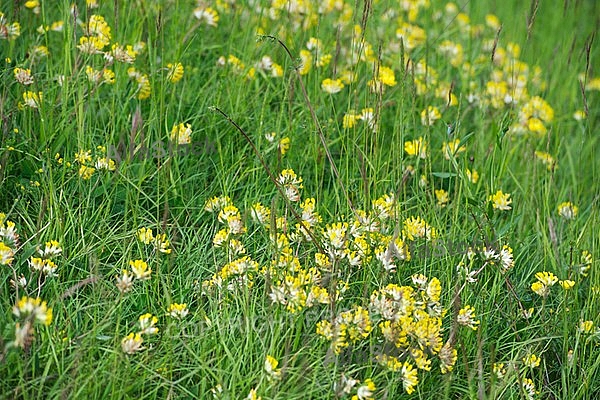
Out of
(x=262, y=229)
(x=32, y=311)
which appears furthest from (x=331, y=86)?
(x=32, y=311)

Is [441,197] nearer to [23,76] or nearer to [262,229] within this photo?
[262,229]

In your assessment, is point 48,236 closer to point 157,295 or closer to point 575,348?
point 157,295

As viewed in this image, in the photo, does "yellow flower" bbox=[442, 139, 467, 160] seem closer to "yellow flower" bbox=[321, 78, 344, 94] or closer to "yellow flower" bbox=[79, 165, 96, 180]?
"yellow flower" bbox=[321, 78, 344, 94]

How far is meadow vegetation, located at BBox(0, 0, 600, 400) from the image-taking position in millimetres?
2082

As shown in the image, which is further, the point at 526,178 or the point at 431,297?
the point at 526,178

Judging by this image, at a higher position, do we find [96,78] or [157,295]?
[96,78]

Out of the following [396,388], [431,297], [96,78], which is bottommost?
[396,388]

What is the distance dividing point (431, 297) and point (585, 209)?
1.23 m

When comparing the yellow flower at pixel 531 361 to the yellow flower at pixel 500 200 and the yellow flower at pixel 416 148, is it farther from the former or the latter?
the yellow flower at pixel 416 148

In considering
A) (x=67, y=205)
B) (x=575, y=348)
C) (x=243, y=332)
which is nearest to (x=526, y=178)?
(x=575, y=348)

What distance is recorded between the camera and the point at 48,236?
2334 millimetres

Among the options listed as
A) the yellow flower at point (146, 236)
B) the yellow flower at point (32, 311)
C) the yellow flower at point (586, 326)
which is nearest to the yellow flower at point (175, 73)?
the yellow flower at point (146, 236)

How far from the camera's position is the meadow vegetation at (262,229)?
208 cm

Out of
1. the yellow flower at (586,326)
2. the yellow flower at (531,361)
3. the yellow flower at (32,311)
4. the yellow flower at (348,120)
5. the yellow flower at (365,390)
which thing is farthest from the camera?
the yellow flower at (348,120)
